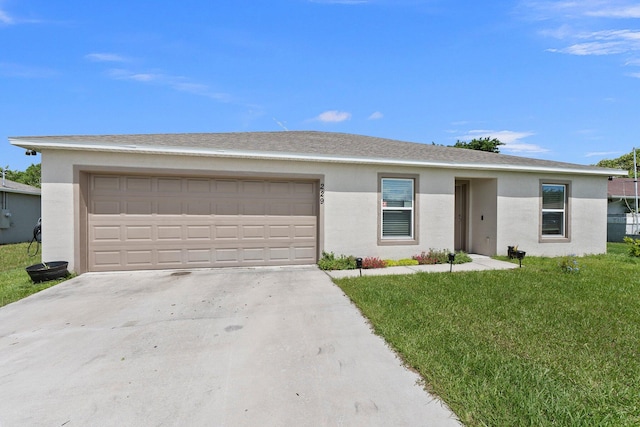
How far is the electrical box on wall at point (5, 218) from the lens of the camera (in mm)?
12457

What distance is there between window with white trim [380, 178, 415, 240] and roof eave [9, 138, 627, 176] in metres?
0.63

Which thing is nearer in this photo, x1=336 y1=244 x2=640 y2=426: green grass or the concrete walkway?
x1=336 y1=244 x2=640 y2=426: green grass

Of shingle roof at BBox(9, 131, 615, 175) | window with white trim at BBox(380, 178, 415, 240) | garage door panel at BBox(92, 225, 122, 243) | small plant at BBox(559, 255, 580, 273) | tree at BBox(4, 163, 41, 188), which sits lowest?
small plant at BBox(559, 255, 580, 273)

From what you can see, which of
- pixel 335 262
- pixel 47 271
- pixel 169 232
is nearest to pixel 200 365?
pixel 335 262

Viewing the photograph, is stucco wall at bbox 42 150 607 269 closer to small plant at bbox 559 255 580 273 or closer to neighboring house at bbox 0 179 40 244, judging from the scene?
small plant at bbox 559 255 580 273

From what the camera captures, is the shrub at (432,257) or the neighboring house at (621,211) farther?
the neighboring house at (621,211)

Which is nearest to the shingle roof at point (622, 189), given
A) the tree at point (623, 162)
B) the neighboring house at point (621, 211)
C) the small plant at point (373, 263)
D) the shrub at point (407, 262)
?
the neighboring house at point (621, 211)

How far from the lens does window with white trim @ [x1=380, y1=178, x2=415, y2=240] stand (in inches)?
304

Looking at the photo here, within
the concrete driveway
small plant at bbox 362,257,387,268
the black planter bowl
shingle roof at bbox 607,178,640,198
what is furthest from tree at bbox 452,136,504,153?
the black planter bowl

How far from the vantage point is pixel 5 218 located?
12.6 metres

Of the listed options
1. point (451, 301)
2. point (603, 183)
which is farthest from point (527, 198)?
point (451, 301)

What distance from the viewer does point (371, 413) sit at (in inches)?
80.5

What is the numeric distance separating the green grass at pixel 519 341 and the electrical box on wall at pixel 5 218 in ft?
54.5

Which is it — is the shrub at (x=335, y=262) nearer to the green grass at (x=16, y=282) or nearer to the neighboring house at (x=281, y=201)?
the neighboring house at (x=281, y=201)
